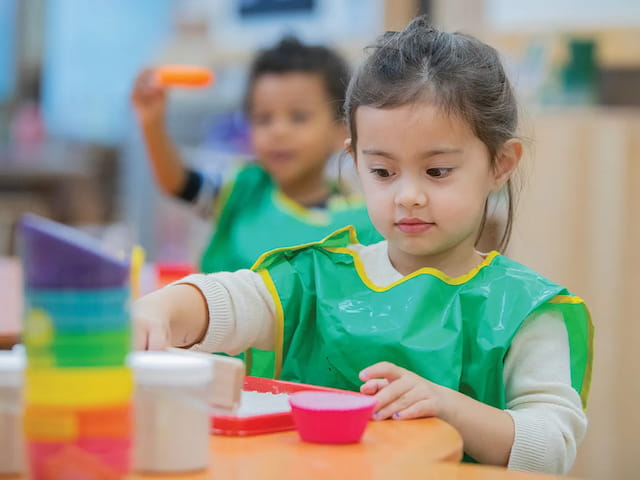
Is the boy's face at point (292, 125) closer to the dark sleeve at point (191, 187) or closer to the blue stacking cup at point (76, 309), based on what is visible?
the dark sleeve at point (191, 187)

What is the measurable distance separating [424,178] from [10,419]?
49 cm

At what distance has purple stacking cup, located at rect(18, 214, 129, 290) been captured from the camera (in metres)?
0.50

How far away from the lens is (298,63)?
218cm

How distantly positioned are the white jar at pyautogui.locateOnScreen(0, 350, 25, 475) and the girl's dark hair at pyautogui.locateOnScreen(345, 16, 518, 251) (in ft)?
1.61

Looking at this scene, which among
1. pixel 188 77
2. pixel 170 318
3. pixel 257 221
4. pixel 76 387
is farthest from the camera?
pixel 257 221

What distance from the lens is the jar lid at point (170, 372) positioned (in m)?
0.56

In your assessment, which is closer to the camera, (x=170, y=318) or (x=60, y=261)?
(x=60, y=261)

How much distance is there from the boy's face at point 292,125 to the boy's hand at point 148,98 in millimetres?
230

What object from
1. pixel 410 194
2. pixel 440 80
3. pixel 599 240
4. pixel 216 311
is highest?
pixel 440 80

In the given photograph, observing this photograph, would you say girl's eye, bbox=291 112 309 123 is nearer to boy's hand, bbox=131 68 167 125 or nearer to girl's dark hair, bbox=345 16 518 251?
boy's hand, bbox=131 68 167 125

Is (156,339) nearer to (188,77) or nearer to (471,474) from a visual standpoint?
(471,474)

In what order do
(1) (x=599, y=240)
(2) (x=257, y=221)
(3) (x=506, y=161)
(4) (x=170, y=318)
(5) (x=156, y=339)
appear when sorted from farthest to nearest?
(1) (x=599, y=240) < (2) (x=257, y=221) < (3) (x=506, y=161) < (4) (x=170, y=318) < (5) (x=156, y=339)

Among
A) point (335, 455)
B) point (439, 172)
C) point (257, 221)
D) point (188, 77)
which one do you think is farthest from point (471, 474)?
point (257, 221)

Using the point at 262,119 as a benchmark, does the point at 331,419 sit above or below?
below
